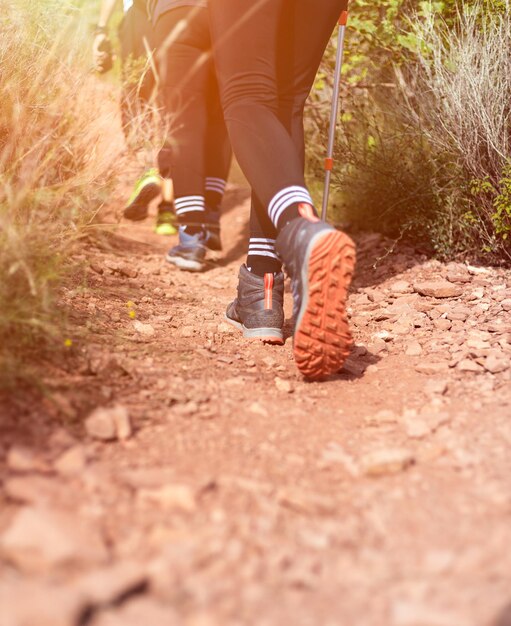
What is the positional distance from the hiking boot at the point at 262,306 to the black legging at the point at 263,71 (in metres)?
0.38

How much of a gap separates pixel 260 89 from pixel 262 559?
142 cm

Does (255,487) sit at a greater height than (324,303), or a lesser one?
lesser

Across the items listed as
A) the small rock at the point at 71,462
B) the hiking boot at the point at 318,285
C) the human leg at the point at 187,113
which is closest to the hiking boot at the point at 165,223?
the human leg at the point at 187,113

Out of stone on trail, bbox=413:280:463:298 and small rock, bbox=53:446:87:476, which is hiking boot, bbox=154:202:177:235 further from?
small rock, bbox=53:446:87:476

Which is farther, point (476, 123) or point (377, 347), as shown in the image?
point (476, 123)

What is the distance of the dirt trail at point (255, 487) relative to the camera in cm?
102

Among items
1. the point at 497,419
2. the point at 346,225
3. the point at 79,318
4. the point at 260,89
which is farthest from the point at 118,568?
the point at 346,225

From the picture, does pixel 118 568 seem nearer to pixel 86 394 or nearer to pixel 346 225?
pixel 86 394

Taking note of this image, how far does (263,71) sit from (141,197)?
1.75 metres

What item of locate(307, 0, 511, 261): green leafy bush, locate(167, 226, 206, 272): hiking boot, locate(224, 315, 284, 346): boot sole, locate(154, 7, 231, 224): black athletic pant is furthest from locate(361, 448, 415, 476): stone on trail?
locate(167, 226, 206, 272): hiking boot

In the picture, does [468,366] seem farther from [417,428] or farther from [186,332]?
[186,332]

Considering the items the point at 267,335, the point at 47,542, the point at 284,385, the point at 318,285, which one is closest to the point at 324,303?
the point at 318,285

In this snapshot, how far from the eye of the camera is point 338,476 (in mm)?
1394

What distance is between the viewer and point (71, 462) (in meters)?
1.29
